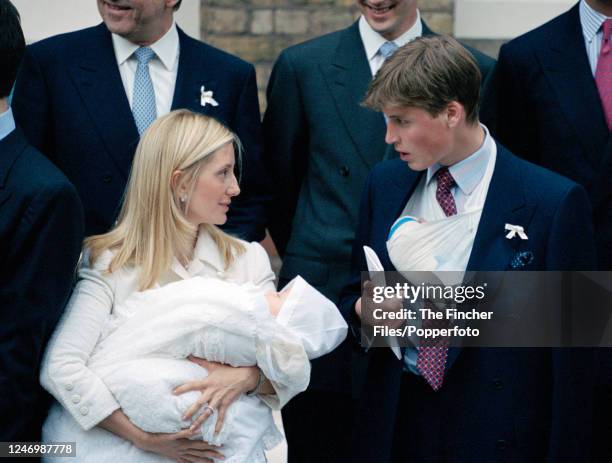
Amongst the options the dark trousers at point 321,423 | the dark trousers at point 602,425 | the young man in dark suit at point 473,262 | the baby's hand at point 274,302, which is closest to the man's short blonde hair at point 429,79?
the young man in dark suit at point 473,262

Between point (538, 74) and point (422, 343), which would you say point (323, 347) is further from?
point (538, 74)

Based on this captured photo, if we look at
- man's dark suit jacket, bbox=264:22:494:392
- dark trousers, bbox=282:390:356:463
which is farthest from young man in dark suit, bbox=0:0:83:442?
dark trousers, bbox=282:390:356:463

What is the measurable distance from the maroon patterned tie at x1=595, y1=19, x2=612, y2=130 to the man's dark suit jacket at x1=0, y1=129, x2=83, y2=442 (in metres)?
2.04

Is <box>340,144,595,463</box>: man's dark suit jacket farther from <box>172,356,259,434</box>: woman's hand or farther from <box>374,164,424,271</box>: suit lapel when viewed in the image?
<box>172,356,259,434</box>: woman's hand

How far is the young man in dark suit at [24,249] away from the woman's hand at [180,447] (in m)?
0.35

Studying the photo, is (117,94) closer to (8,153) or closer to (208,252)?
(208,252)

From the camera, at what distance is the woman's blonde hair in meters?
3.74

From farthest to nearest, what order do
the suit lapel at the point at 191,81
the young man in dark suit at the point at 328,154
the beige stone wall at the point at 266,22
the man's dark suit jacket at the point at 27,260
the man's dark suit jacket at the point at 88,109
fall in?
the beige stone wall at the point at 266,22 < the young man in dark suit at the point at 328,154 < the suit lapel at the point at 191,81 < the man's dark suit jacket at the point at 88,109 < the man's dark suit jacket at the point at 27,260

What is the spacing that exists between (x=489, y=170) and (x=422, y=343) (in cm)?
56

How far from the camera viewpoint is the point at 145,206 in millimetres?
3803

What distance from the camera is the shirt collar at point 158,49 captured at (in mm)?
4504

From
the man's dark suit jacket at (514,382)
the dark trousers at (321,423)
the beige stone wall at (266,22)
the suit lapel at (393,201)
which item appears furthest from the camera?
the beige stone wall at (266,22)

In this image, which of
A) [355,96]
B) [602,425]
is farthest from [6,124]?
[602,425]

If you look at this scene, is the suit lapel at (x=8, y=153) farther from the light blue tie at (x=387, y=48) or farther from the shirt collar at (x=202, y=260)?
the light blue tie at (x=387, y=48)
